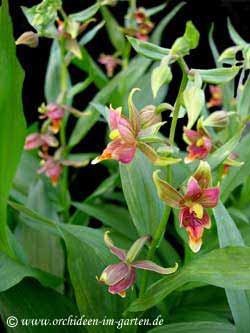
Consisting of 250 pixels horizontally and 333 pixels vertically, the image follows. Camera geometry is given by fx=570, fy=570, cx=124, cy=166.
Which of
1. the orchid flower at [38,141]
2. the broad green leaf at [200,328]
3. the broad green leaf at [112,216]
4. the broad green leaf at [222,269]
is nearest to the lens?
the broad green leaf at [222,269]

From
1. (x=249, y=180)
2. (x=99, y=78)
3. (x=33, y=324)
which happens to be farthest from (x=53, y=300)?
(x=99, y=78)

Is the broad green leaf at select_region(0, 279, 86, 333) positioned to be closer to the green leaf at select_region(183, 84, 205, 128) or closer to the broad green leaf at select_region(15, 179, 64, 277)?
the broad green leaf at select_region(15, 179, 64, 277)

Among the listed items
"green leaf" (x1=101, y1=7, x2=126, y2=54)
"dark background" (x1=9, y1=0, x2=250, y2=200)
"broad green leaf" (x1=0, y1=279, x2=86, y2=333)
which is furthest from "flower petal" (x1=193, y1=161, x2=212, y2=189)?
"dark background" (x1=9, y1=0, x2=250, y2=200)

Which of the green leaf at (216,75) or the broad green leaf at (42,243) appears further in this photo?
the broad green leaf at (42,243)

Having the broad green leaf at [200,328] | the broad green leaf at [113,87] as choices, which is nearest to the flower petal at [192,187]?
the broad green leaf at [200,328]

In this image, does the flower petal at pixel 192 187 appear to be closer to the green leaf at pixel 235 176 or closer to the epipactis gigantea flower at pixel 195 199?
the epipactis gigantea flower at pixel 195 199

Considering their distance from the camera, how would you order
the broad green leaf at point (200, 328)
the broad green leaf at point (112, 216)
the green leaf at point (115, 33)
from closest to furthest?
the broad green leaf at point (200, 328) → the broad green leaf at point (112, 216) → the green leaf at point (115, 33)

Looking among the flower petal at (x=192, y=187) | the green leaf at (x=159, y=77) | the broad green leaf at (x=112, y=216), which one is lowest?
the broad green leaf at (x=112, y=216)
